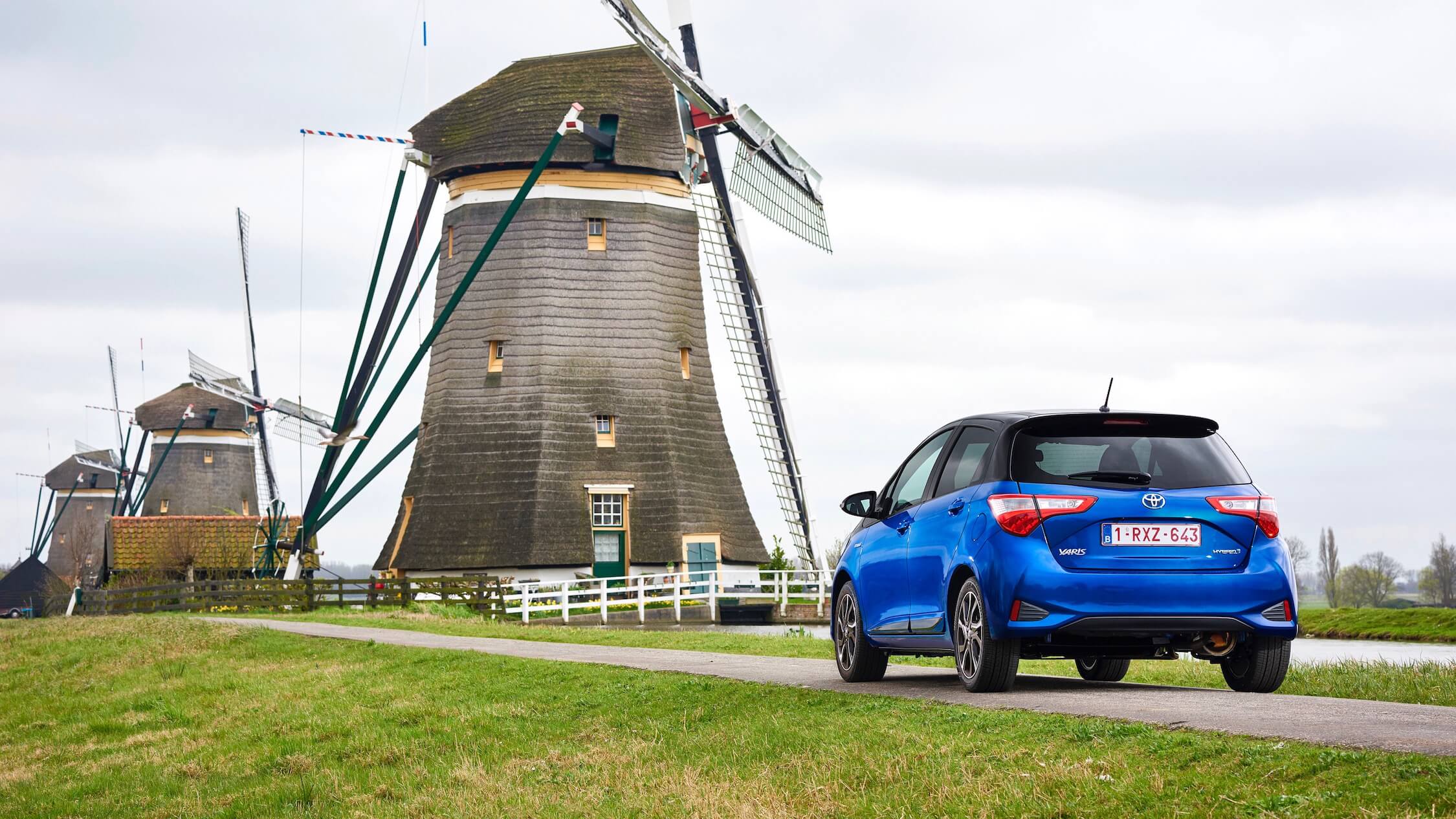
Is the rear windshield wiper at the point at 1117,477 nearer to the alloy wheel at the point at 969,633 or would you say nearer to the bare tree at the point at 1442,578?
the alloy wheel at the point at 969,633

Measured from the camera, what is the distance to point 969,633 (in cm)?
943

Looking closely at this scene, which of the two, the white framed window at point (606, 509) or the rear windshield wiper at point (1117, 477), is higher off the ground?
the white framed window at point (606, 509)

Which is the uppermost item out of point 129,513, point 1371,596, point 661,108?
point 661,108

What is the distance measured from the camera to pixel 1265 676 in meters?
9.34

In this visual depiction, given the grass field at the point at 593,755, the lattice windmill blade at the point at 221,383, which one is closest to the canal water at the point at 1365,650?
the grass field at the point at 593,755

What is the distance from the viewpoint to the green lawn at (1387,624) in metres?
24.3

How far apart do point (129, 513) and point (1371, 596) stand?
61.6 metres

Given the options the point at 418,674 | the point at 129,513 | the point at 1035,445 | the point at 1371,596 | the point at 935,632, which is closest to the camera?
the point at 1035,445

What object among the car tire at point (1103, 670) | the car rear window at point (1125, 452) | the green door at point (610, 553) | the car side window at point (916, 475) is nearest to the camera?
the car rear window at point (1125, 452)

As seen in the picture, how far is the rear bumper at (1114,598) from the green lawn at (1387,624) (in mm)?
16853

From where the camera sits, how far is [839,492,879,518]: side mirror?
1110cm

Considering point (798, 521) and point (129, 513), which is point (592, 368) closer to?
point (798, 521)

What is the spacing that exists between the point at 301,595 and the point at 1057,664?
26.5 meters

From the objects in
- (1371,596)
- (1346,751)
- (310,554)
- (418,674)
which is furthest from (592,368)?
(1371,596)
